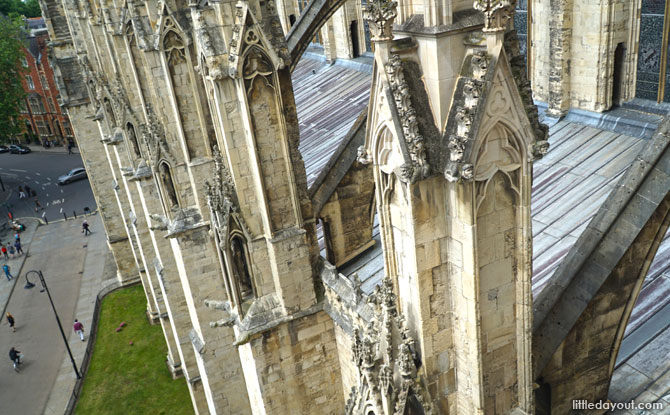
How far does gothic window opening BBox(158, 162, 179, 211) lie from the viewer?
16234mm

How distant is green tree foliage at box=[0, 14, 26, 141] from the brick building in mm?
10345

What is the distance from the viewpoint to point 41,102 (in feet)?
222

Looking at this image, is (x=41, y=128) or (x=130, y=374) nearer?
(x=130, y=374)

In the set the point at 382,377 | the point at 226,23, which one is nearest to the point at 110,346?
the point at 226,23

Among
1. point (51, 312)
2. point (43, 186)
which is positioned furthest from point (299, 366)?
point (43, 186)

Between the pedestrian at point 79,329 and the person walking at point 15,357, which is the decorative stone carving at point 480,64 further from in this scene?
the pedestrian at point 79,329

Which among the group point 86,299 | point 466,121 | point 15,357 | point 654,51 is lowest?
point 86,299

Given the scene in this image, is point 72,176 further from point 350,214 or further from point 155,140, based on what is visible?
point 350,214

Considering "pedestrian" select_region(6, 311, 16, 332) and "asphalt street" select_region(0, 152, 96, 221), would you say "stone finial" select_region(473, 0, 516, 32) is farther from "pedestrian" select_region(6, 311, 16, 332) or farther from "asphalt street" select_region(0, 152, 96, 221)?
"asphalt street" select_region(0, 152, 96, 221)

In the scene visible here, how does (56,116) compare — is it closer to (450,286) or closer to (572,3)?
(572,3)

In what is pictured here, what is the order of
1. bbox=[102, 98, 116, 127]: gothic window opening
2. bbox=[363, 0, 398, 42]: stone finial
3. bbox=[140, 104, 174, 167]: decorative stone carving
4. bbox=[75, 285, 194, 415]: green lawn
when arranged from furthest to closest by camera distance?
bbox=[102, 98, 116, 127]: gothic window opening, bbox=[75, 285, 194, 415]: green lawn, bbox=[140, 104, 174, 167]: decorative stone carving, bbox=[363, 0, 398, 42]: stone finial

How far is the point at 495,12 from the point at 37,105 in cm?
7344

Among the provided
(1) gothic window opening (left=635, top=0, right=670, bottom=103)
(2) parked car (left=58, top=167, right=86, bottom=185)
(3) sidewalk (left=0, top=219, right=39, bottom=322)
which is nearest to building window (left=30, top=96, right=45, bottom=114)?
(2) parked car (left=58, top=167, right=86, bottom=185)

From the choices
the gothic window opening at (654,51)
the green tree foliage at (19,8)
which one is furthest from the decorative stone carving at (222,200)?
the green tree foliage at (19,8)
